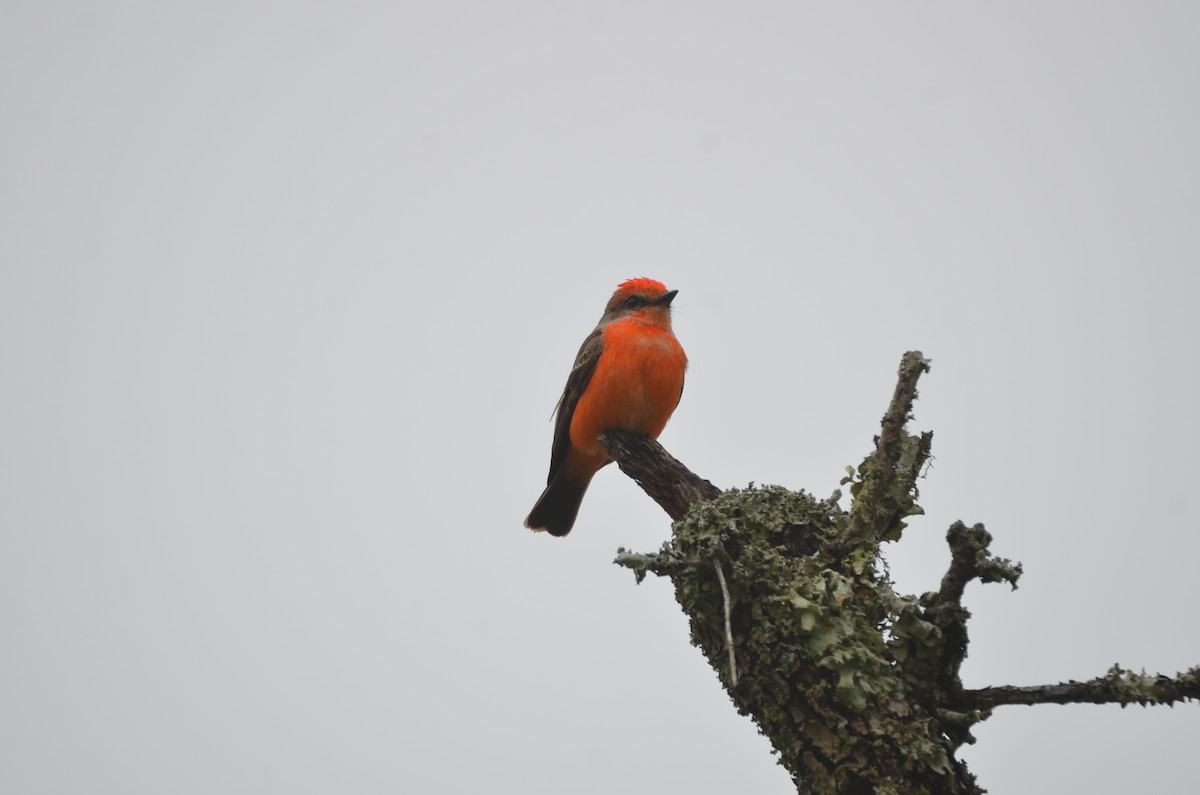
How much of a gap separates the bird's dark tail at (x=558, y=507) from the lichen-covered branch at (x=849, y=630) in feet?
13.6

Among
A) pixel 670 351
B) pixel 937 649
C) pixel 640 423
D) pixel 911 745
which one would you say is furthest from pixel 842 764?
pixel 670 351

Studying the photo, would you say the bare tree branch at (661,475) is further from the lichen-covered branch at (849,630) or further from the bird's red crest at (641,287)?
the bird's red crest at (641,287)

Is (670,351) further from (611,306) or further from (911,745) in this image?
(911,745)

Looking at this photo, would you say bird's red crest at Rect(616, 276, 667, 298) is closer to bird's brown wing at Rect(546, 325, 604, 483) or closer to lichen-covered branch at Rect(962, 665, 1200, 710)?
bird's brown wing at Rect(546, 325, 604, 483)

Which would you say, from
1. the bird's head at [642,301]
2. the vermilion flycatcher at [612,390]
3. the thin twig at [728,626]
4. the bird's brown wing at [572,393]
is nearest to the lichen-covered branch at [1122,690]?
the thin twig at [728,626]

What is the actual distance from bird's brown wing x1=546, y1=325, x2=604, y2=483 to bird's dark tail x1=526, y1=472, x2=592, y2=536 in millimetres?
148

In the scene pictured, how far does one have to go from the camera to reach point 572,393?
7.59 meters

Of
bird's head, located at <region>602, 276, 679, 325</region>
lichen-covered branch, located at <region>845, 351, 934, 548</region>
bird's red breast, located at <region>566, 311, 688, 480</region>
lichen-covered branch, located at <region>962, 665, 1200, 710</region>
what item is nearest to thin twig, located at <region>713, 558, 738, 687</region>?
lichen-covered branch, located at <region>845, 351, 934, 548</region>

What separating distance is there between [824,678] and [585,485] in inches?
198

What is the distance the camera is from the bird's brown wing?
7.52 m

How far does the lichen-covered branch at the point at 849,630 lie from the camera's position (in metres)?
3.00

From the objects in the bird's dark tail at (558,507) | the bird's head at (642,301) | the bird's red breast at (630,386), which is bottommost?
the bird's dark tail at (558,507)

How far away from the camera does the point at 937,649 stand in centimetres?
324

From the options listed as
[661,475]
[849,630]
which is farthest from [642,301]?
[849,630]
